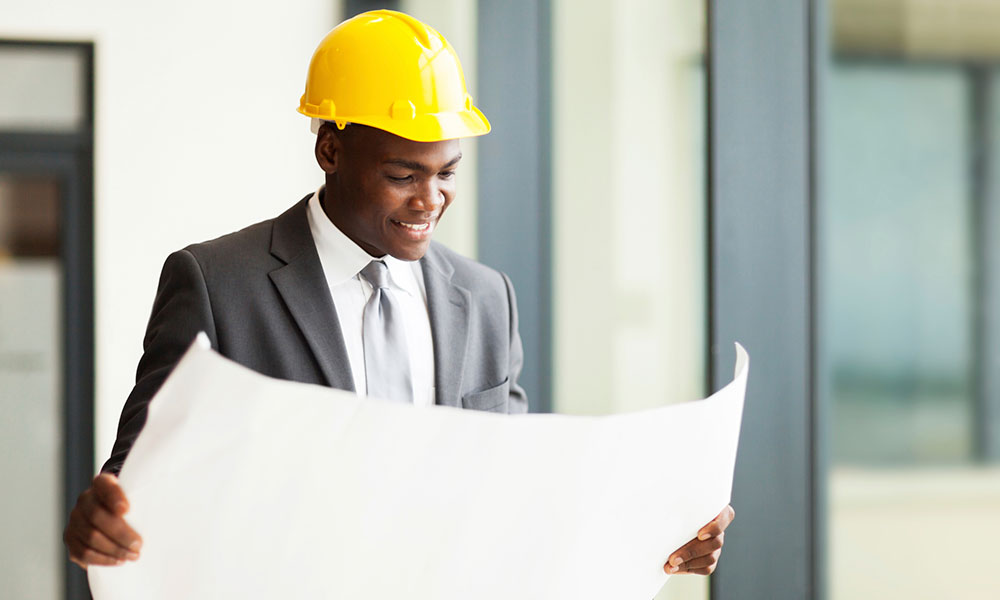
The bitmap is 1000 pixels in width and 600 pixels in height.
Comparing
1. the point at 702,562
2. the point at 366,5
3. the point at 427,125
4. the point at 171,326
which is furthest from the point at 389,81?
the point at 366,5

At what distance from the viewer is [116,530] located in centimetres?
93

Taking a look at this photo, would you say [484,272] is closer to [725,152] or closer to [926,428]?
[725,152]

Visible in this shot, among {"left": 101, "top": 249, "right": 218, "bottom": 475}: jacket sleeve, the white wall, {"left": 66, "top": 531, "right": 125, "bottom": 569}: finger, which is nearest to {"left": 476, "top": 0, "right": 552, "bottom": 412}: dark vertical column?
the white wall

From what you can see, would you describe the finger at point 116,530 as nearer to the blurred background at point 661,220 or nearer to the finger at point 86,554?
the finger at point 86,554

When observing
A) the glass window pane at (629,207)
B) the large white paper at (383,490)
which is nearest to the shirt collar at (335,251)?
the large white paper at (383,490)

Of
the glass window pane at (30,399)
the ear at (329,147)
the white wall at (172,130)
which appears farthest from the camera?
the glass window pane at (30,399)

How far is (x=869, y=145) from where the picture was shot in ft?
4.56

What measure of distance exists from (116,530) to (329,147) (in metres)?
0.59

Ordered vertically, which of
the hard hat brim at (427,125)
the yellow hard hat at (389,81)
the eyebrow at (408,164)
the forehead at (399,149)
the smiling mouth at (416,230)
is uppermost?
the yellow hard hat at (389,81)

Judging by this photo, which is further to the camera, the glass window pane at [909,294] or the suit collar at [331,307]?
the suit collar at [331,307]

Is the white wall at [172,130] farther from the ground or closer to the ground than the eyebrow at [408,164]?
farther from the ground

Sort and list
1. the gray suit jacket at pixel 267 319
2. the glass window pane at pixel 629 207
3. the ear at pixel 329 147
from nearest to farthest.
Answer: the gray suit jacket at pixel 267 319
the ear at pixel 329 147
the glass window pane at pixel 629 207

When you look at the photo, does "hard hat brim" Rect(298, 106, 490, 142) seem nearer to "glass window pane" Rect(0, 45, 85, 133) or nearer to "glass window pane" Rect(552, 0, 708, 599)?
"glass window pane" Rect(552, 0, 708, 599)

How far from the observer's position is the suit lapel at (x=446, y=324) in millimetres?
1388
